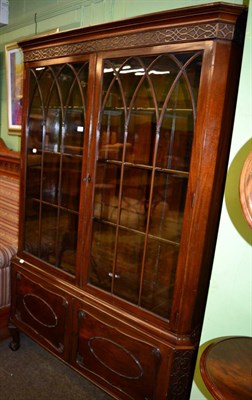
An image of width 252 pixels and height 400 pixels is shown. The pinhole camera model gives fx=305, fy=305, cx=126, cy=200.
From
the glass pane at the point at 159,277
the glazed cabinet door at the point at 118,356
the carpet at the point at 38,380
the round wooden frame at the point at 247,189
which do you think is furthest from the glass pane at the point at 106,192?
the carpet at the point at 38,380

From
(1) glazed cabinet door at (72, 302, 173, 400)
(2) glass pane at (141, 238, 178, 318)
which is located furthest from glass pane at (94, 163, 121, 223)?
(1) glazed cabinet door at (72, 302, 173, 400)

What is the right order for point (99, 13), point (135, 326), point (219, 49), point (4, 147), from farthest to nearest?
point (4, 147), point (99, 13), point (135, 326), point (219, 49)

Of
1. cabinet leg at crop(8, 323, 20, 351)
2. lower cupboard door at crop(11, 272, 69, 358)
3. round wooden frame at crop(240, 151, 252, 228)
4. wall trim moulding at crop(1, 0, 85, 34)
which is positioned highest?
wall trim moulding at crop(1, 0, 85, 34)

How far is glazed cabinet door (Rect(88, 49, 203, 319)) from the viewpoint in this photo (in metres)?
1.07

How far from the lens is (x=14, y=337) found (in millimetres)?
1788

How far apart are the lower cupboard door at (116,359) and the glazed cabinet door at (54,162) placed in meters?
0.26

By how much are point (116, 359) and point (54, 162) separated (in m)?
0.93

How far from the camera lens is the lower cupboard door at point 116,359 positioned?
3.79 feet

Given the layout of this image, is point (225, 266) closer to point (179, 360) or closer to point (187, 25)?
point (179, 360)

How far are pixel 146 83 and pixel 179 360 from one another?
1003 millimetres

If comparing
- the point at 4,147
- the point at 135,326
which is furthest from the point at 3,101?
the point at 135,326

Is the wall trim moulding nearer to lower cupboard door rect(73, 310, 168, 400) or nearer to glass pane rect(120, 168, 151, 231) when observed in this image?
glass pane rect(120, 168, 151, 231)

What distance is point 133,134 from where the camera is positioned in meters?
1.24

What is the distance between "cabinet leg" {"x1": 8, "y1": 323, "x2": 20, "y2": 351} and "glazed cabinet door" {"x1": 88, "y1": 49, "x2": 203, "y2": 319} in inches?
29.0
